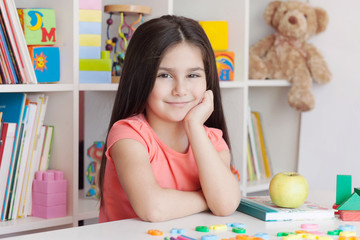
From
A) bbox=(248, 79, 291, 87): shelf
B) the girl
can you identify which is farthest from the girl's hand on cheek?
bbox=(248, 79, 291, 87): shelf

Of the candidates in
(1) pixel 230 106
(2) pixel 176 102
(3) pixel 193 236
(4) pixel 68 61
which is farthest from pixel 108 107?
(3) pixel 193 236

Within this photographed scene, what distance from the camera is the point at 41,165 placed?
1.78m

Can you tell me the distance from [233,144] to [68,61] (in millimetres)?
802

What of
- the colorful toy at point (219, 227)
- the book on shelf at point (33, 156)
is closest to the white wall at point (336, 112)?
the book on shelf at point (33, 156)

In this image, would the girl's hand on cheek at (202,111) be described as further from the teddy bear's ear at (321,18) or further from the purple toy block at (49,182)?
the teddy bear's ear at (321,18)

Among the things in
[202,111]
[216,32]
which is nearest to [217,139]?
[202,111]

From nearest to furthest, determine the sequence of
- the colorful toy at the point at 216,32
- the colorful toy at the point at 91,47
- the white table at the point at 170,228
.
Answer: the white table at the point at 170,228 < the colorful toy at the point at 91,47 < the colorful toy at the point at 216,32

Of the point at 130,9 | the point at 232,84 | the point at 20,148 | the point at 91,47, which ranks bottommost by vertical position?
the point at 20,148

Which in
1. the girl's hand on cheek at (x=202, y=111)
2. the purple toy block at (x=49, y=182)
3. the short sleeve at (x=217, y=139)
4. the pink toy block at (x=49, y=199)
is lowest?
the pink toy block at (x=49, y=199)

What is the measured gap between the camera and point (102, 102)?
207 cm

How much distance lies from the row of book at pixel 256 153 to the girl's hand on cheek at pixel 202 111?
0.99m

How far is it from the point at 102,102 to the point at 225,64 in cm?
49

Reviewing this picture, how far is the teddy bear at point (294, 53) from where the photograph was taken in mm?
2326

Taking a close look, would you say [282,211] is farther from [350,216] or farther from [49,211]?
[49,211]
